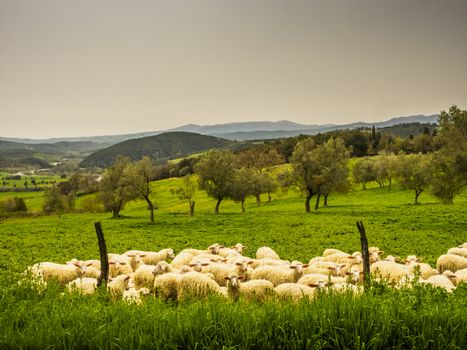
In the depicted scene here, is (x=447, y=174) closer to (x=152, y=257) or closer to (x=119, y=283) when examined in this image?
(x=152, y=257)

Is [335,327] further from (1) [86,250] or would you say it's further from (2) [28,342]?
(1) [86,250]

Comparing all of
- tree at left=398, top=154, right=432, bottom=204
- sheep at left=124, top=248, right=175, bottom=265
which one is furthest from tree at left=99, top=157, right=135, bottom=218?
tree at left=398, top=154, right=432, bottom=204

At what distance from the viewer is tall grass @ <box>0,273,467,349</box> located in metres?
5.62

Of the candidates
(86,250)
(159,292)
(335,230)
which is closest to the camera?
(159,292)

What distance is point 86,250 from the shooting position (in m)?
29.2

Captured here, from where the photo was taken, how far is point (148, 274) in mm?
14070

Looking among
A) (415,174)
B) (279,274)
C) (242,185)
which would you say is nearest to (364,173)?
(415,174)

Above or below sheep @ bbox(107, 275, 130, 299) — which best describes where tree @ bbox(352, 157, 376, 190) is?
below

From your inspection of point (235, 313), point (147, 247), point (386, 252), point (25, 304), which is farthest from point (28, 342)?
point (147, 247)

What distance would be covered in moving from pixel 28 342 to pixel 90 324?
922 mm

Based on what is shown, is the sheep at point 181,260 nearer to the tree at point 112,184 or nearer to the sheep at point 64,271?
the sheep at point 64,271

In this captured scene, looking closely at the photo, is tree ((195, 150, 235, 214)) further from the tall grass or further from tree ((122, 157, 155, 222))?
the tall grass

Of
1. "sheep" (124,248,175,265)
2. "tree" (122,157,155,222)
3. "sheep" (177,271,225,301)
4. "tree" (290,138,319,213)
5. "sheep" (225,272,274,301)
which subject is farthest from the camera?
"tree" (290,138,319,213)

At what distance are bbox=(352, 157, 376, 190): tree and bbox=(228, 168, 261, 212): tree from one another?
3033 cm
